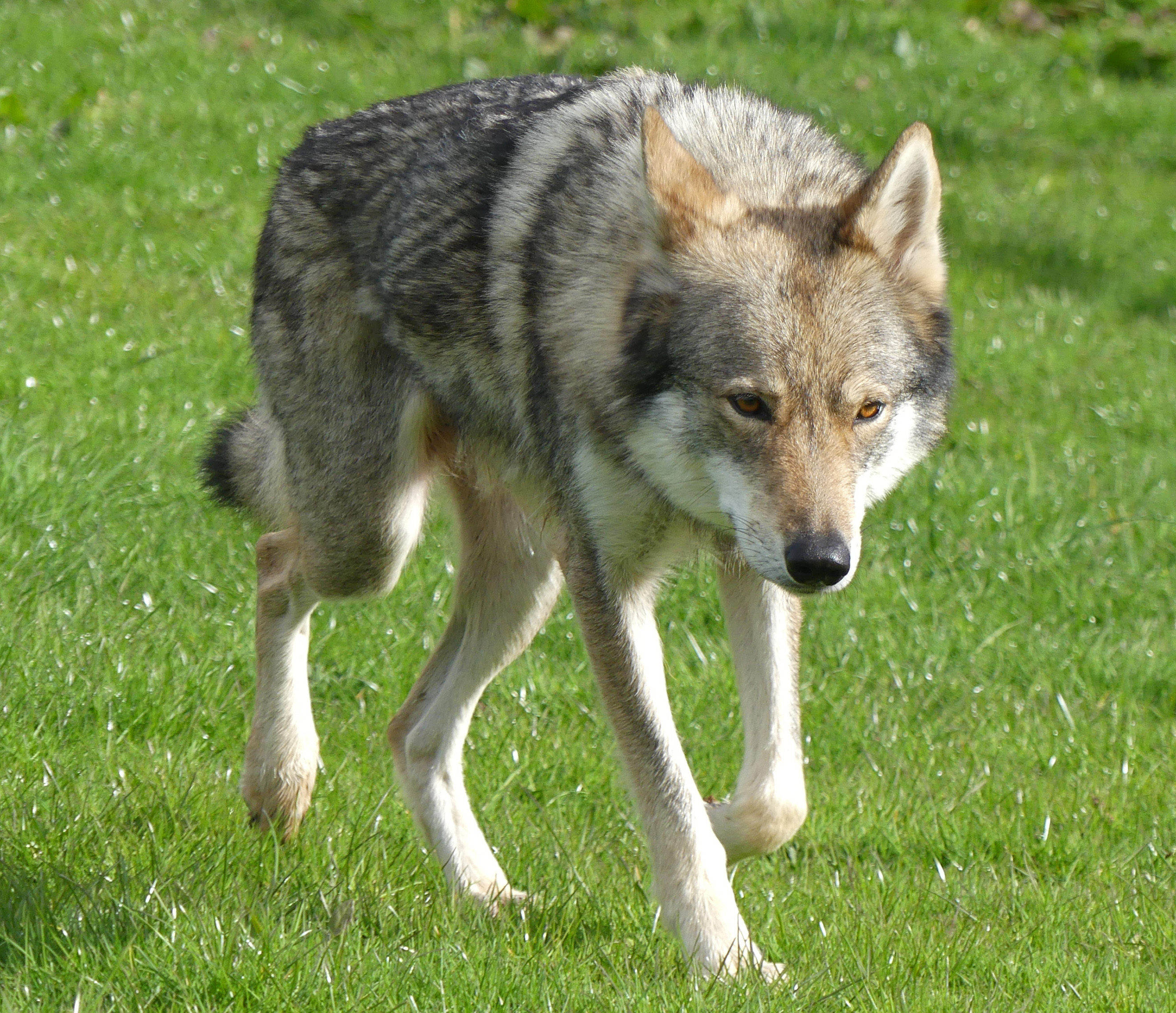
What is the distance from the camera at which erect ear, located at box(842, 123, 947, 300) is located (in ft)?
11.7

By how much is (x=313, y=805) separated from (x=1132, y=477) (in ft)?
15.0

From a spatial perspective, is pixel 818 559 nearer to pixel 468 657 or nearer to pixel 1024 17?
pixel 468 657

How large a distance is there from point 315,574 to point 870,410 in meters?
1.73

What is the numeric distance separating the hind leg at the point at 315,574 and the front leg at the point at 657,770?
67 cm

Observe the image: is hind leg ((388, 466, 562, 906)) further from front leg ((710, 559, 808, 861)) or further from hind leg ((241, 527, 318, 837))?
front leg ((710, 559, 808, 861))

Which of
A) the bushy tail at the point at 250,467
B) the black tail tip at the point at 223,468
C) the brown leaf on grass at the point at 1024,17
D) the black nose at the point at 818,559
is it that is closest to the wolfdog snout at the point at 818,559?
the black nose at the point at 818,559

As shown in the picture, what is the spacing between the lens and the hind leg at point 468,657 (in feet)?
13.4

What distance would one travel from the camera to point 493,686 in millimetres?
4926

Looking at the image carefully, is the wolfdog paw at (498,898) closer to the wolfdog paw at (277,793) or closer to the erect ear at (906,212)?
the wolfdog paw at (277,793)

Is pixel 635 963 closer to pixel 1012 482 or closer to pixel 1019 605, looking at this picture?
pixel 1019 605

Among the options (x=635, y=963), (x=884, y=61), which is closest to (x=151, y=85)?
(x=884, y=61)

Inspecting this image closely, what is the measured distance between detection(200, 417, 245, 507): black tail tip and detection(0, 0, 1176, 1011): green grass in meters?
0.23

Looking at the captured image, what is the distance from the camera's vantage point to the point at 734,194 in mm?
3746

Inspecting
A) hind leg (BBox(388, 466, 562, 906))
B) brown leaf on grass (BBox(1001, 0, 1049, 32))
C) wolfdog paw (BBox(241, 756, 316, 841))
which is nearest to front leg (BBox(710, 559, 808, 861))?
hind leg (BBox(388, 466, 562, 906))
